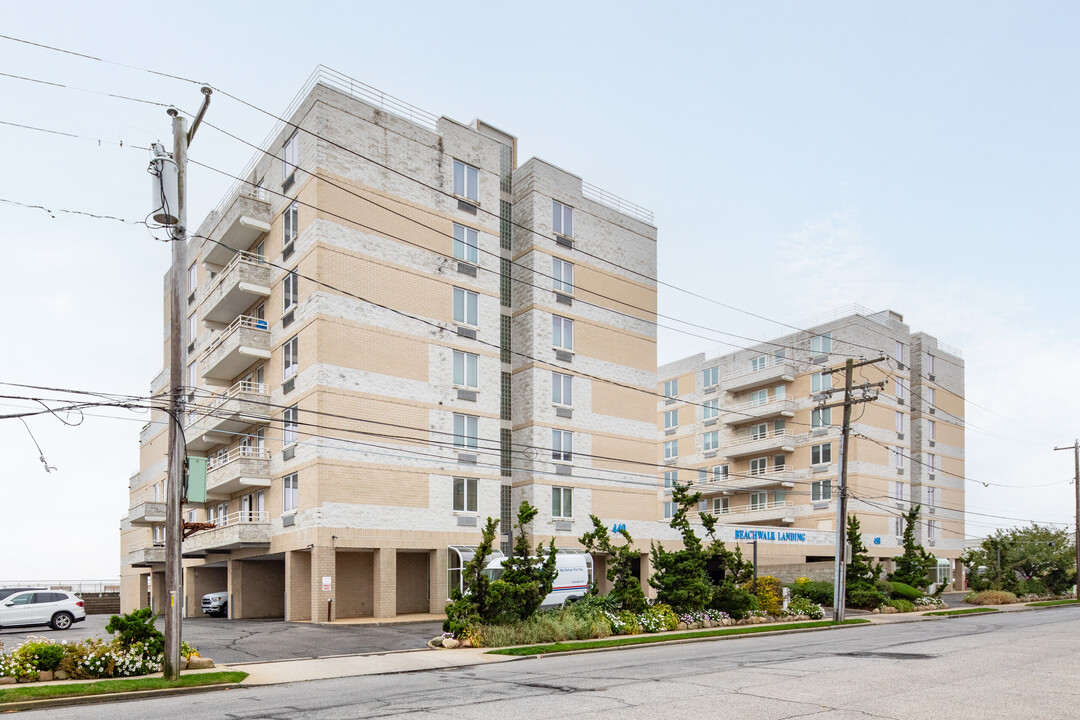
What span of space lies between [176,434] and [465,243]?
25.8 meters

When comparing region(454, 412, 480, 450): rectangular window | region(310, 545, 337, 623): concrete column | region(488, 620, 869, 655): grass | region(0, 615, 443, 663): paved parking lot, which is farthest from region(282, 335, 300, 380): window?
region(488, 620, 869, 655): grass

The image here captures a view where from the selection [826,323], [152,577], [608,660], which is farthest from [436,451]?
[826,323]

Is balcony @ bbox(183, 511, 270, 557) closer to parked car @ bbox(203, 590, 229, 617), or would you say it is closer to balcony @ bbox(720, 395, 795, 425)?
parked car @ bbox(203, 590, 229, 617)

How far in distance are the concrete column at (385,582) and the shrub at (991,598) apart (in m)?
33.1

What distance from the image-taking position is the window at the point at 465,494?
39.7 meters

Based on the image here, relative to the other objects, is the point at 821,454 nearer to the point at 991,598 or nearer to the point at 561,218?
the point at 991,598

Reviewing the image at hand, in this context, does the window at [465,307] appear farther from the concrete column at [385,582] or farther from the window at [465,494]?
the concrete column at [385,582]

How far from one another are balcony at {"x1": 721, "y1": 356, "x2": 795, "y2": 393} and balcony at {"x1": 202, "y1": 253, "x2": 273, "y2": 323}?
39613mm

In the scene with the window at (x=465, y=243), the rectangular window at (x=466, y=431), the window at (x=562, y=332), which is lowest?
the rectangular window at (x=466, y=431)

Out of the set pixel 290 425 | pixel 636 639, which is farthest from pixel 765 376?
pixel 636 639

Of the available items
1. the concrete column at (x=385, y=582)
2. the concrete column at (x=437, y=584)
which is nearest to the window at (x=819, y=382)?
the concrete column at (x=437, y=584)

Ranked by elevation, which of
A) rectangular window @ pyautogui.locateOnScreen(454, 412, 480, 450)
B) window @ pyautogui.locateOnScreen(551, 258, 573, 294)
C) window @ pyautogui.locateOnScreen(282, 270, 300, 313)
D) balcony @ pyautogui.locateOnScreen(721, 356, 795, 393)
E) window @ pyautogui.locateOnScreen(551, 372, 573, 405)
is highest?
window @ pyautogui.locateOnScreen(551, 258, 573, 294)

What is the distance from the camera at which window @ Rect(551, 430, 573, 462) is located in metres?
43.9

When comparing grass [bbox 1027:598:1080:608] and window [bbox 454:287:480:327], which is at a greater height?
window [bbox 454:287:480:327]
